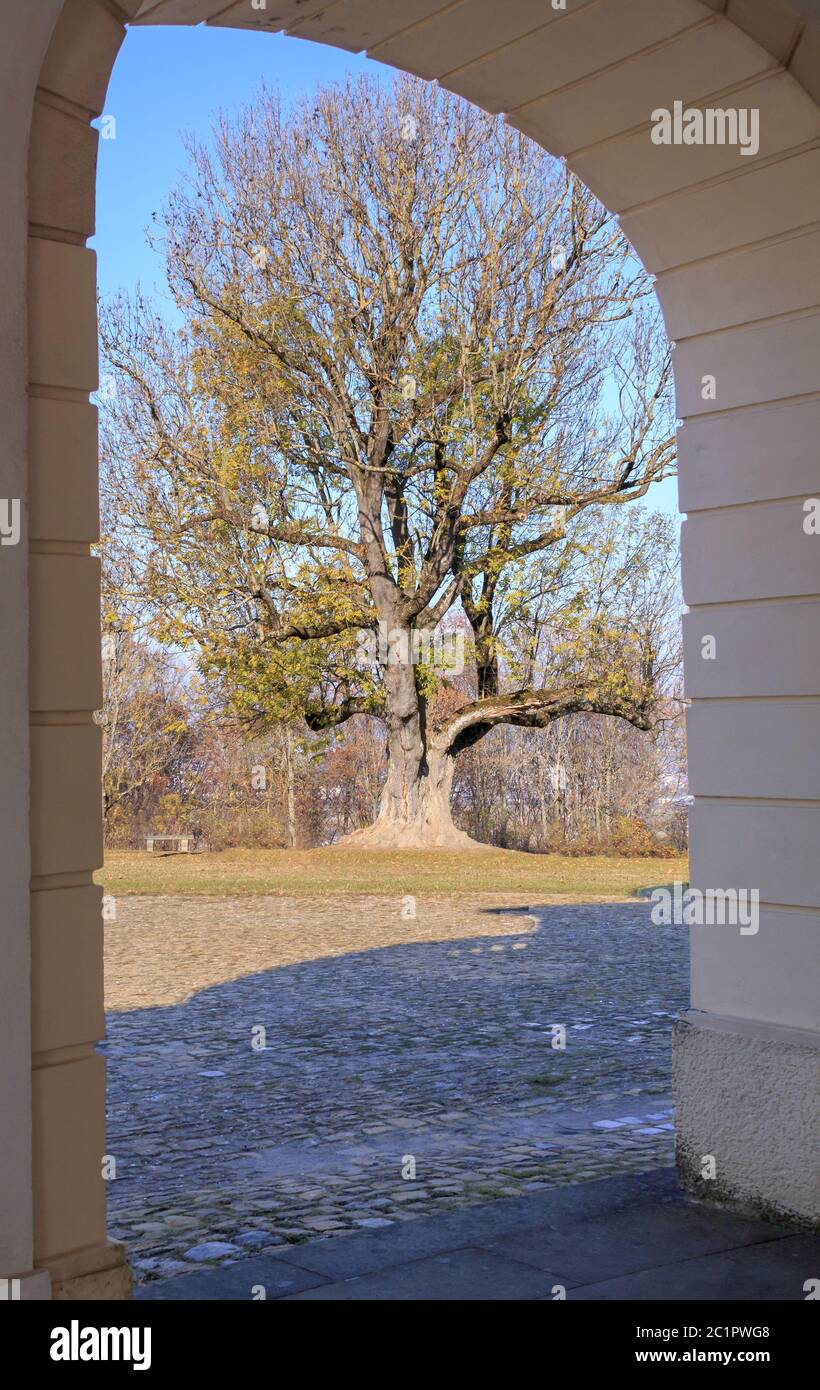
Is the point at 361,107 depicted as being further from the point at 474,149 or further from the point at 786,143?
the point at 786,143

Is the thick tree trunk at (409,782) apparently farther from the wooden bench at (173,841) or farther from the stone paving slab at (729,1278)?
the stone paving slab at (729,1278)

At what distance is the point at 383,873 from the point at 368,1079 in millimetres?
13060

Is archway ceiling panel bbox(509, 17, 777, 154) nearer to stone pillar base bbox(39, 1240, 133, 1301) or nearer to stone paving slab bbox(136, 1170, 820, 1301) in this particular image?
stone paving slab bbox(136, 1170, 820, 1301)

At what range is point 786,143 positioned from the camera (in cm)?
440

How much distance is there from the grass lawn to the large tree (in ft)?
6.87

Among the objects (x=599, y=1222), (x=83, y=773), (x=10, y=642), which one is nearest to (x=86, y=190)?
(x=10, y=642)

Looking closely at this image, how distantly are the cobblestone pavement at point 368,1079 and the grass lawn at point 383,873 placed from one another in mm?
4379

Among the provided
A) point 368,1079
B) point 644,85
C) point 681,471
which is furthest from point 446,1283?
point 644,85

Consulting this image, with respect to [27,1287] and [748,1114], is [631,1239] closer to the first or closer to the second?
[748,1114]

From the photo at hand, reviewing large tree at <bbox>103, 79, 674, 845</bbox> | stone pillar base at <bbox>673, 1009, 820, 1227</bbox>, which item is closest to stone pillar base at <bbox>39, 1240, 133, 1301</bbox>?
stone pillar base at <bbox>673, 1009, 820, 1227</bbox>

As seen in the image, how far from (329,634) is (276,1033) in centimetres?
1576

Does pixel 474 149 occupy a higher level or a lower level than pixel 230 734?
higher

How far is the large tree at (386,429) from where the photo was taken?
22703 mm

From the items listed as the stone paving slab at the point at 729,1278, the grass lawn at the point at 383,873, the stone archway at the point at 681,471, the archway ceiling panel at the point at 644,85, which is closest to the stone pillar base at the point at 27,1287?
the stone archway at the point at 681,471
